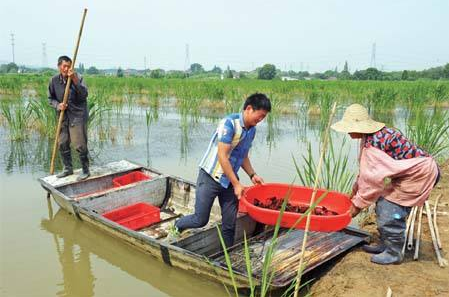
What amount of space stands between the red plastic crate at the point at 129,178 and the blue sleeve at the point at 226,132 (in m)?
2.18

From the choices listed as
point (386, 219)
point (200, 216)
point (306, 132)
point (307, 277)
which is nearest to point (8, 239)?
point (200, 216)

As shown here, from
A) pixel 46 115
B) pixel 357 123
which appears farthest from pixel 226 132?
pixel 46 115

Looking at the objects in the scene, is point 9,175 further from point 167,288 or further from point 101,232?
point 167,288

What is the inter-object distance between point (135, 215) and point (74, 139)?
50.6 inches

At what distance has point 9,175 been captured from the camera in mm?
5516

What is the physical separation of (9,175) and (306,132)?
249 inches

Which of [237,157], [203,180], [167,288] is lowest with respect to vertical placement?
[167,288]

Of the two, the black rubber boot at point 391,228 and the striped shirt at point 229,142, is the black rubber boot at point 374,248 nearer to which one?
the black rubber boot at point 391,228

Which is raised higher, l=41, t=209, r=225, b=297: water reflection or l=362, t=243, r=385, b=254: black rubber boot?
l=362, t=243, r=385, b=254: black rubber boot

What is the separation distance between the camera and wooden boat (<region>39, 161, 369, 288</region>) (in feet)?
9.10

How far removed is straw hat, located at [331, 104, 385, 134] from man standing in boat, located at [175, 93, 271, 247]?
56cm

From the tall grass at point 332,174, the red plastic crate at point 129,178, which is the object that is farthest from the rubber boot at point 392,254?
the red plastic crate at point 129,178

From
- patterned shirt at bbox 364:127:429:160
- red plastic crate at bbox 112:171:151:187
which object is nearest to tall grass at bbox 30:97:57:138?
red plastic crate at bbox 112:171:151:187

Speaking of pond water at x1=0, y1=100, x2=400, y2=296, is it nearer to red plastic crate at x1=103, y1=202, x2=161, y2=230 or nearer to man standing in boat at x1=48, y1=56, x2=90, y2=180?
red plastic crate at x1=103, y1=202, x2=161, y2=230
